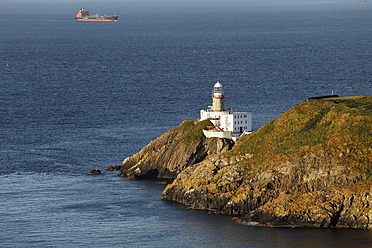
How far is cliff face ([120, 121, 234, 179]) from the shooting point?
383ft

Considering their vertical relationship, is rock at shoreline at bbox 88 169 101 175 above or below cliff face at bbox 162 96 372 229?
below

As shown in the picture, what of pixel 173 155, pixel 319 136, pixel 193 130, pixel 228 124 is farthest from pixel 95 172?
pixel 319 136

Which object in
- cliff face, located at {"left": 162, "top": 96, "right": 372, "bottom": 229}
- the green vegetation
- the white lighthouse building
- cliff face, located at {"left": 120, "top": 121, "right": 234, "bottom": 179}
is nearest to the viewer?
cliff face, located at {"left": 162, "top": 96, "right": 372, "bottom": 229}

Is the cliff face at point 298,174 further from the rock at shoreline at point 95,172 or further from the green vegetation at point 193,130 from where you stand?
the rock at shoreline at point 95,172

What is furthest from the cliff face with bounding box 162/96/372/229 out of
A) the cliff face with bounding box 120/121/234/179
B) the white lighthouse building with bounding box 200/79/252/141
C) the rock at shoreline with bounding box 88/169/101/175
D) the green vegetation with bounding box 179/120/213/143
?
the rock at shoreline with bounding box 88/169/101/175

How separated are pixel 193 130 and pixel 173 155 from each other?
18.5 ft

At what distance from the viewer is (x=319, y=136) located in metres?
102

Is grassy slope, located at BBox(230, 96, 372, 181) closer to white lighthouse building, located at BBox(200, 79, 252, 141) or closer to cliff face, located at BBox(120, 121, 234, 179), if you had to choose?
cliff face, located at BBox(120, 121, 234, 179)

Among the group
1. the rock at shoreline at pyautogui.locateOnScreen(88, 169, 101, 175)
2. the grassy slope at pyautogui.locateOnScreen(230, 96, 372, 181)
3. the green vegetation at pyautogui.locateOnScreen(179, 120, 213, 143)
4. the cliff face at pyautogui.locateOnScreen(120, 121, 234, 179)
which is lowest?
the rock at shoreline at pyautogui.locateOnScreen(88, 169, 101, 175)

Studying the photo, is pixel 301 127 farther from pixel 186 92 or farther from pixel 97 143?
pixel 186 92

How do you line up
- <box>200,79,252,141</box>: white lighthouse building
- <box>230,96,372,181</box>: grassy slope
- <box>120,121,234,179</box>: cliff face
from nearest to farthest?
<box>230,96,372,181</box>: grassy slope → <box>120,121,234,179</box>: cliff face → <box>200,79,252,141</box>: white lighthouse building

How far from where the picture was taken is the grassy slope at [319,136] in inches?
3807

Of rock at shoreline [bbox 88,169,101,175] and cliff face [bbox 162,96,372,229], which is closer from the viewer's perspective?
cliff face [bbox 162,96,372,229]

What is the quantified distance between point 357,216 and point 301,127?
19.5 m
